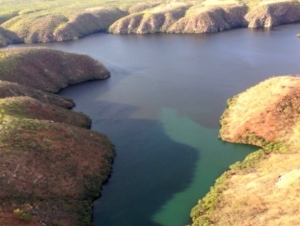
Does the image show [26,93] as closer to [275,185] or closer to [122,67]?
[122,67]

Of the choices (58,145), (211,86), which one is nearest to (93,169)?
(58,145)

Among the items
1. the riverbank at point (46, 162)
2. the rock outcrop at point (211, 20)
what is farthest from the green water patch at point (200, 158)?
the rock outcrop at point (211, 20)

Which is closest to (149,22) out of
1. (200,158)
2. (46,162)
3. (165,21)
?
(165,21)

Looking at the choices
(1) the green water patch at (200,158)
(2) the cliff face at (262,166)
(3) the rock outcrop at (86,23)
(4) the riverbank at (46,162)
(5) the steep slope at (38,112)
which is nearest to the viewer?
(2) the cliff face at (262,166)

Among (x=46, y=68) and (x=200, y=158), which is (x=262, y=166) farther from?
(x=46, y=68)

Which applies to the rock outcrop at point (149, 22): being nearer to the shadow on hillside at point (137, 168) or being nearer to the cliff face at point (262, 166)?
the shadow on hillside at point (137, 168)

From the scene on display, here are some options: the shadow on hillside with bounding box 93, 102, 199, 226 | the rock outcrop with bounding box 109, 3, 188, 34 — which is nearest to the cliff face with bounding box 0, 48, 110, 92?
the shadow on hillside with bounding box 93, 102, 199, 226
